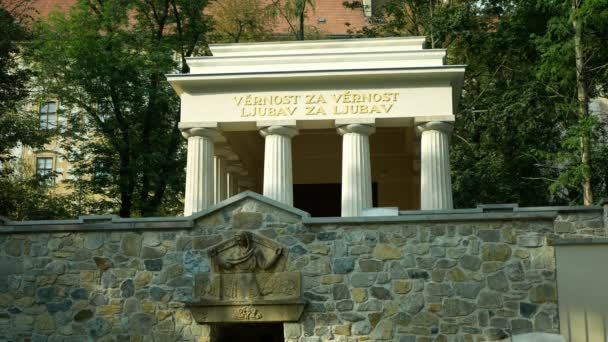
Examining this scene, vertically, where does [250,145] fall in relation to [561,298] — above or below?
above

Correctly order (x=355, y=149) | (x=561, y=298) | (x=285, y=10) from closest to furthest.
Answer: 1. (x=561, y=298)
2. (x=355, y=149)
3. (x=285, y=10)

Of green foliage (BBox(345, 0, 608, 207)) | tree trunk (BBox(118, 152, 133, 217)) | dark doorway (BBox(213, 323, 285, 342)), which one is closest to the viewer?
dark doorway (BBox(213, 323, 285, 342))

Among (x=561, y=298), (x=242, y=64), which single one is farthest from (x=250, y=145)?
(x=561, y=298)

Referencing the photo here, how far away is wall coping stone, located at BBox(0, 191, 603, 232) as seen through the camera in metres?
14.2

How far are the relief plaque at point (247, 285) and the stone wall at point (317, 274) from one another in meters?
0.17

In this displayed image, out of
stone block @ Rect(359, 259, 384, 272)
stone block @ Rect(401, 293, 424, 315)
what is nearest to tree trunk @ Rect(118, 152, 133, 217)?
stone block @ Rect(359, 259, 384, 272)

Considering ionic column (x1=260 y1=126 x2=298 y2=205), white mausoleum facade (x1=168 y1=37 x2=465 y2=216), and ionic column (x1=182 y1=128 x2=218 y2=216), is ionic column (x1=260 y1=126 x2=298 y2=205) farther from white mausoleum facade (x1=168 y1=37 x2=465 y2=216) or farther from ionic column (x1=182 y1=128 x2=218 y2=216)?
ionic column (x1=182 y1=128 x2=218 y2=216)

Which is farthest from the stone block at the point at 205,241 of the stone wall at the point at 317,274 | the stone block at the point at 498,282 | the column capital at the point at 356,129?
the column capital at the point at 356,129

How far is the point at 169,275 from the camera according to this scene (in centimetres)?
1465

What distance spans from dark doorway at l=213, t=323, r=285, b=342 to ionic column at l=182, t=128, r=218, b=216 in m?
7.86

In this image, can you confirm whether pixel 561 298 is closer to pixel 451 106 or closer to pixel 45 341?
pixel 45 341

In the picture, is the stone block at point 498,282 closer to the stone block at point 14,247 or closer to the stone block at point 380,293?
the stone block at point 380,293

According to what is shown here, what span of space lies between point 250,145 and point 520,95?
1029cm

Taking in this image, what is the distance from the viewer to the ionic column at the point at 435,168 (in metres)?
23.8
